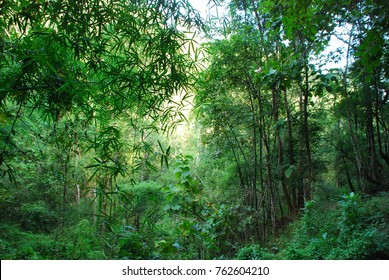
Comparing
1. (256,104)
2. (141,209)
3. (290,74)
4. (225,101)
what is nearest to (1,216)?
(141,209)

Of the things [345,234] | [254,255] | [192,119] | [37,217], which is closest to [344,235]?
[345,234]

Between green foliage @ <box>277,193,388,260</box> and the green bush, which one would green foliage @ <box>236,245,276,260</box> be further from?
the green bush

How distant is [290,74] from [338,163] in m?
4.37

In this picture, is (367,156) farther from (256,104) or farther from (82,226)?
(82,226)

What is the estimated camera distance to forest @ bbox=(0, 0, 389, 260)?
4.21ft

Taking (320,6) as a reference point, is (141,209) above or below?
below

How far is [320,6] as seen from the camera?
1.70m

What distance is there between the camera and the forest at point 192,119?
4.21 ft

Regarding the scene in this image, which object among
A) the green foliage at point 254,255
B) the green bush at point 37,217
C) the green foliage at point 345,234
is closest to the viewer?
the green foliage at point 345,234

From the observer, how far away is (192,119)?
2.36 m

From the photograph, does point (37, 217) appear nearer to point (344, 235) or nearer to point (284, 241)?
point (284, 241)

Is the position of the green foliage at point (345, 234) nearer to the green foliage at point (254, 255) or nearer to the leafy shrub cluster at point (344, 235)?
the leafy shrub cluster at point (344, 235)

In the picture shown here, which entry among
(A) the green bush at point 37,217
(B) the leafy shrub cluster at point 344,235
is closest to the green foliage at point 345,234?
(B) the leafy shrub cluster at point 344,235

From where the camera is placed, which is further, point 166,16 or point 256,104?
point 256,104
